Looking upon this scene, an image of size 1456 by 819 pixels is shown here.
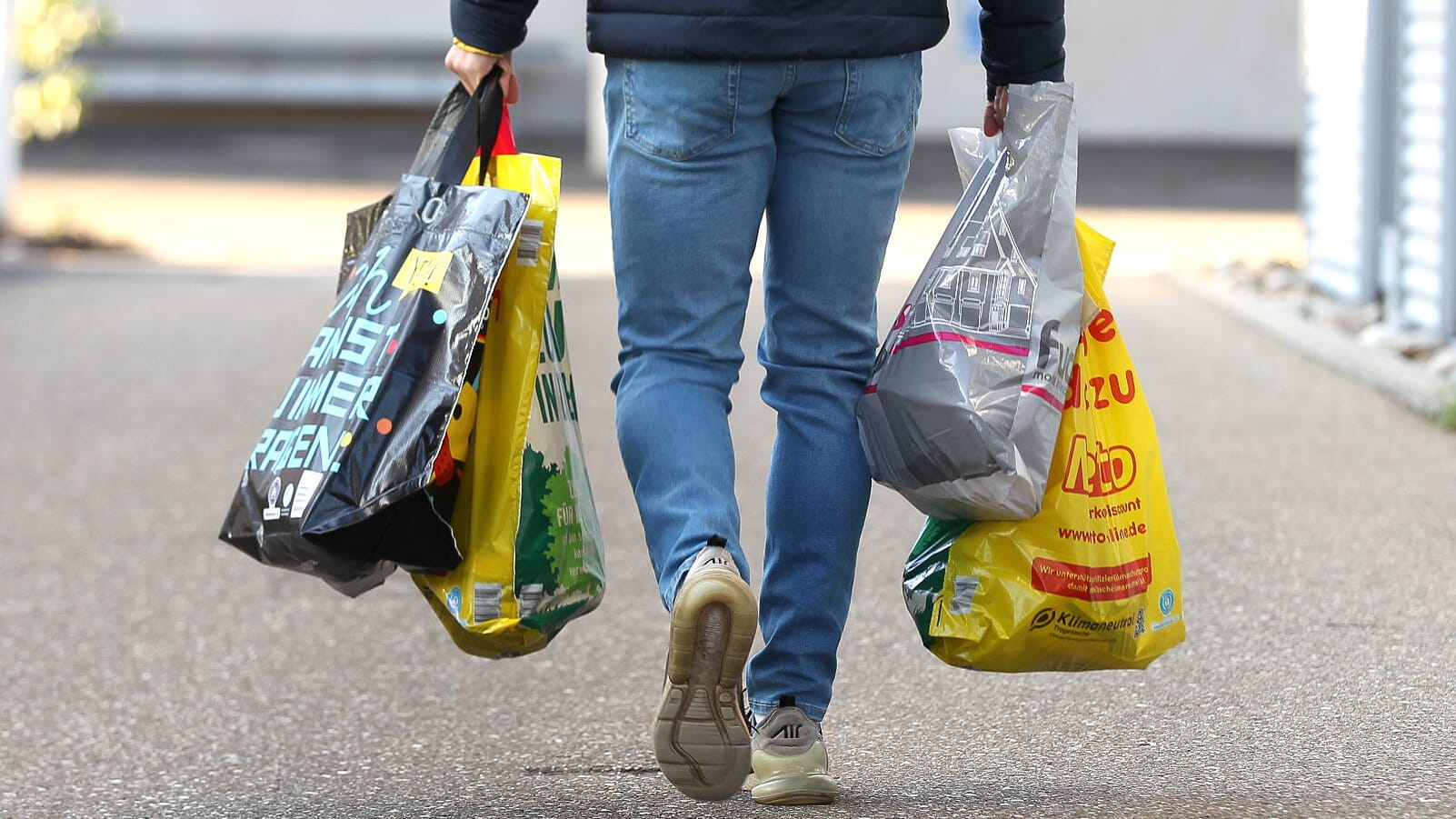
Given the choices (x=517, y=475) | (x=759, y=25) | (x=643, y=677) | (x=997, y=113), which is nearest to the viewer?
(x=759, y=25)

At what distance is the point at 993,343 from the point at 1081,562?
35cm

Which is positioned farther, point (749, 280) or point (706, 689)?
point (749, 280)

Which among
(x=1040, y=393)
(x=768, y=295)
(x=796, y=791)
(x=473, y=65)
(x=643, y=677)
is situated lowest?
(x=643, y=677)

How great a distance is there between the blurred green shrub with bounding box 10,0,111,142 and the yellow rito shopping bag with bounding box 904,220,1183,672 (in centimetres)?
972

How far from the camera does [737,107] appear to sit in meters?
2.59

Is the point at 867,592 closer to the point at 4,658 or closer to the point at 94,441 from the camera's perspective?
the point at 4,658

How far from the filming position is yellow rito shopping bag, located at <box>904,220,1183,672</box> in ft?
8.96

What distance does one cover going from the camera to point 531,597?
9.19 feet

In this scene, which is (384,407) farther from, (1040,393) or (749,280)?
(1040,393)

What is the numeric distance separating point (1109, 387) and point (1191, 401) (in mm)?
3585

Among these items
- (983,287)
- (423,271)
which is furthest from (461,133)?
(983,287)

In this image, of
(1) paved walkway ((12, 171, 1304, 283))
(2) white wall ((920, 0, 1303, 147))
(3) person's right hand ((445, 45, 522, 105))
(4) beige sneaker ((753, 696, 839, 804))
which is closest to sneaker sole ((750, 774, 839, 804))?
(4) beige sneaker ((753, 696, 839, 804))

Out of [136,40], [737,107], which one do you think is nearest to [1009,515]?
[737,107]

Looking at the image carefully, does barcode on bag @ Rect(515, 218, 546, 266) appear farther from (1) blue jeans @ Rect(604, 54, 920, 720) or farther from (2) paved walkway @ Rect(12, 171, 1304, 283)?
(2) paved walkway @ Rect(12, 171, 1304, 283)
